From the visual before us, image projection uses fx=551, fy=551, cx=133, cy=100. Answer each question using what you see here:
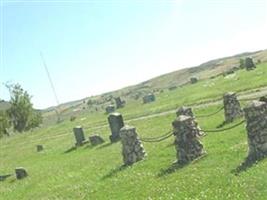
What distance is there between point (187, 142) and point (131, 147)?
17.7ft

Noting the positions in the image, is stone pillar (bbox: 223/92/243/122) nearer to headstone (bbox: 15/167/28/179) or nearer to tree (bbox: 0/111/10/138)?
headstone (bbox: 15/167/28/179)

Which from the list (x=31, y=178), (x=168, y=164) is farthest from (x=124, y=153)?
(x=31, y=178)

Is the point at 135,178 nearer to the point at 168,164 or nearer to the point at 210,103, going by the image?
the point at 168,164

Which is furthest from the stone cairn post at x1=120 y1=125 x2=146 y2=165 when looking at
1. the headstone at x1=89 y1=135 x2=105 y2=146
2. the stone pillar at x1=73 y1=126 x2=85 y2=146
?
the stone pillar at x1=73 y1=126 x2=85 y2=146

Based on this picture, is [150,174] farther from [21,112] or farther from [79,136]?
[21,112]

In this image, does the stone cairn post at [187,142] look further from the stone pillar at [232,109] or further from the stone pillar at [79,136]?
the stone pillar at [79,136]

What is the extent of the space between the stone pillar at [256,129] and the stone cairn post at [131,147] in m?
9.32

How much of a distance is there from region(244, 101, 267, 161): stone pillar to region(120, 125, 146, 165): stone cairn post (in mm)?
9323

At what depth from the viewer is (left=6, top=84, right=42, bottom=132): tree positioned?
112 metres

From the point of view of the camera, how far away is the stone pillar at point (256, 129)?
24328 millimetres

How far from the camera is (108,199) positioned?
83.3 feet

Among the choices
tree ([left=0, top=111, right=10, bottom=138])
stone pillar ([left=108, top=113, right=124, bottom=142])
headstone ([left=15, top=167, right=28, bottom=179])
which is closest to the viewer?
headstone ([left=15, top=167, right=28, bottom=179])

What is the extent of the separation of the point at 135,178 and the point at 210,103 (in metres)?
28.6

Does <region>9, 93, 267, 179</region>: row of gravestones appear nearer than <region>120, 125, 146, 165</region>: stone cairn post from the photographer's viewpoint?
Yes
